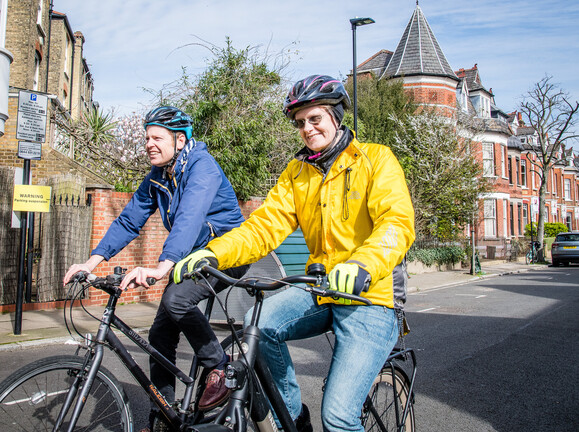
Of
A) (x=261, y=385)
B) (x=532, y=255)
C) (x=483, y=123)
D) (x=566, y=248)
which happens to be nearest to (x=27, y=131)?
(x=261, y=385)

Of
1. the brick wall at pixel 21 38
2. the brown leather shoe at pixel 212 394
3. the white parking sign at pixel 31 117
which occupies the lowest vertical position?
the brown leather shoe at pixel 212 394

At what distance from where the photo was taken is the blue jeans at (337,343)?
2.14 metres

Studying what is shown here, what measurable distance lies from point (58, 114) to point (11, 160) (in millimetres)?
1780

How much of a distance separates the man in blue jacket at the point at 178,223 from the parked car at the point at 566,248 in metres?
26.9

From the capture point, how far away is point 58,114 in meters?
13.3

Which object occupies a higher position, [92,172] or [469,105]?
[469,105]

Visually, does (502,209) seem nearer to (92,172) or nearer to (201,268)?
(92,172)

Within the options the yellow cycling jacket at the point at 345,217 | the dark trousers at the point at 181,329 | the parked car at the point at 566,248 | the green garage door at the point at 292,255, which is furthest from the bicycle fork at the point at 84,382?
the parked car at the point at 566,248

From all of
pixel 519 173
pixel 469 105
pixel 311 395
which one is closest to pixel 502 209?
pixel 519 173

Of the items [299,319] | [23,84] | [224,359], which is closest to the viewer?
[299,319]

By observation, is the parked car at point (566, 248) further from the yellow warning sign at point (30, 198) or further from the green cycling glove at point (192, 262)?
the green cycling glove at point (192, 262)

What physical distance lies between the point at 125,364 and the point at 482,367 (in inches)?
171

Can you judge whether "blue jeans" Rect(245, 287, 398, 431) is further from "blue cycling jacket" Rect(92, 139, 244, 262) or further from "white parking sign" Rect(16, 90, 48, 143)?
"white parking sign" Rect(16, 90, 48, 143)

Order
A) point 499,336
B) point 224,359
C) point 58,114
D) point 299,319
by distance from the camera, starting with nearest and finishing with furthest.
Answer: point 299,319 → point 224,359 → point 499,336 → point 58,114
